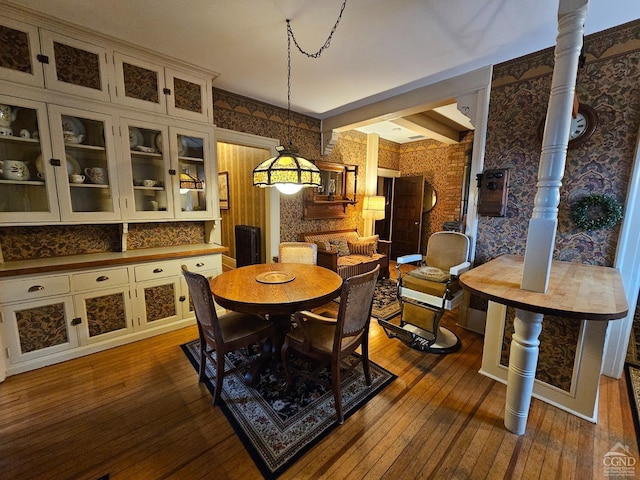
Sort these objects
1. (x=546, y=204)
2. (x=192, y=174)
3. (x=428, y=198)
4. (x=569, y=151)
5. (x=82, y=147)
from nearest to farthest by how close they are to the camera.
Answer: (x=546, y=204)
(x=569, y=151)
(x=82, y=147)
(x=192, y=174)
(x=428, y=198)

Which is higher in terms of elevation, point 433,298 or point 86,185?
point 86,185

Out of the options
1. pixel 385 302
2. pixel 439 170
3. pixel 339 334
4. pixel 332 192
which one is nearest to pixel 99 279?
pixel 339 334

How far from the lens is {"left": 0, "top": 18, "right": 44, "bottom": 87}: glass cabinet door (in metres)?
1.88

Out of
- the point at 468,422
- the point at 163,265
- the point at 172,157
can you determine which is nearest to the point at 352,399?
the point at 468,422

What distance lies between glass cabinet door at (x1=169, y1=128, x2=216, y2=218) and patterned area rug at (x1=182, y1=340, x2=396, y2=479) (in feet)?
5.23

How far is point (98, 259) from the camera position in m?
2.29

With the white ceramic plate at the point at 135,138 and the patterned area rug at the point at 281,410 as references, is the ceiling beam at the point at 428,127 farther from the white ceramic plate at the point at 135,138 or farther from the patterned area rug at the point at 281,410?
the patterned area rug at the point at 281,410

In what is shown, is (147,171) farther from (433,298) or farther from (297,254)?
(433,298)

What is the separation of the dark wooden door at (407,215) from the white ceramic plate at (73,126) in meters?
5.15

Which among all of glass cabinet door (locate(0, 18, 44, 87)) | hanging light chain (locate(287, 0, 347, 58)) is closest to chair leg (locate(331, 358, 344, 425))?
hanging light chain (locate(287, 0, 347, 58))

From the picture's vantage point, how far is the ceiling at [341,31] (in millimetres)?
1764

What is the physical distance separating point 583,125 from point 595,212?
0.69 meters

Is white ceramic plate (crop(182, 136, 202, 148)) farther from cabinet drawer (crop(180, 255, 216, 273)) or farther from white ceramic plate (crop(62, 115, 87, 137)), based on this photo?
cabinet drawer (crop(180, 255, 216, 273))

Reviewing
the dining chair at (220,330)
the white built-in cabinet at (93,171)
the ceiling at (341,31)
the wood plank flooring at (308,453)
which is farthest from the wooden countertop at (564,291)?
the white built-in cabinet at (93,171)
